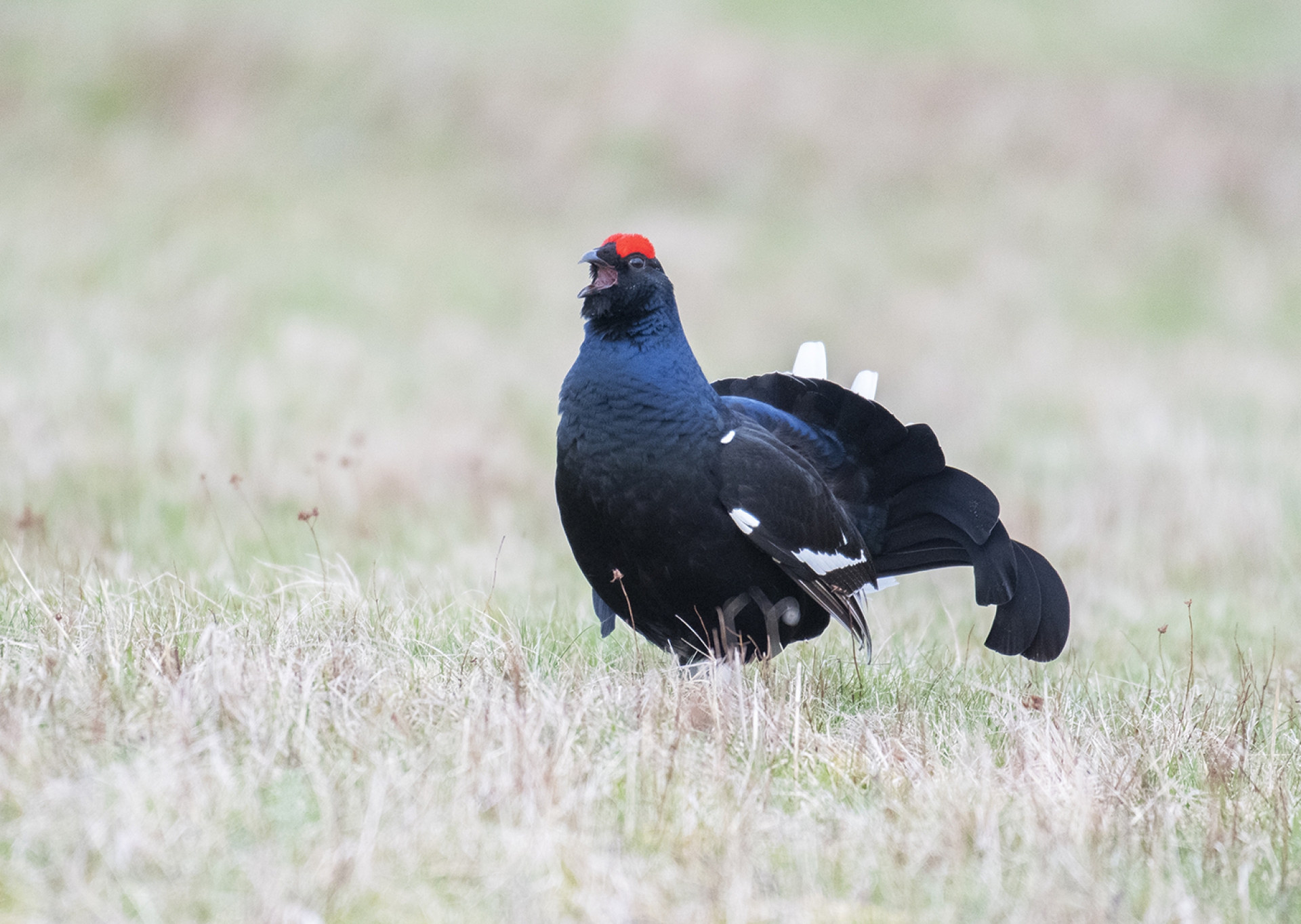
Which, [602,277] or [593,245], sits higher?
[593,245]

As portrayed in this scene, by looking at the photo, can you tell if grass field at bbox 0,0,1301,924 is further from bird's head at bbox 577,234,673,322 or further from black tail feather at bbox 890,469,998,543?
bird's head at bbox 577,234,673,322

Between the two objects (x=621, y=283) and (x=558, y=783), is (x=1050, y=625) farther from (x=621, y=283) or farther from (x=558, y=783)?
(x=558, y=783)

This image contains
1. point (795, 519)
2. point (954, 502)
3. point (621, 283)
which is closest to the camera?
point (621, 283)

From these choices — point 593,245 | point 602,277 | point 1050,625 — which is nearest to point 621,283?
point 602,277

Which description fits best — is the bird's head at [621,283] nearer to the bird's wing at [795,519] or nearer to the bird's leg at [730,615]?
the bird's wing at [795,519]

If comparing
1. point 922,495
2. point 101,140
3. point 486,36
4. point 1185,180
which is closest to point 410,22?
point 486,36

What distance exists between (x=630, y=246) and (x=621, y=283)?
0.40ft

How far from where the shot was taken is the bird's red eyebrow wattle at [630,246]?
13.4ft

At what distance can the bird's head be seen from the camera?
4.09 meters

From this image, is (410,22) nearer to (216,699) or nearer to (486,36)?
(486,36)

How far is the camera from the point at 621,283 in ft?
13.4

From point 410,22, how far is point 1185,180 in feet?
39.6

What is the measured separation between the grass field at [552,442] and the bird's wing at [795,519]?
281mm

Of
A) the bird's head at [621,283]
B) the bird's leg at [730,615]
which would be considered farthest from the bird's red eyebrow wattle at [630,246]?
the bird's leg at [730,615]
